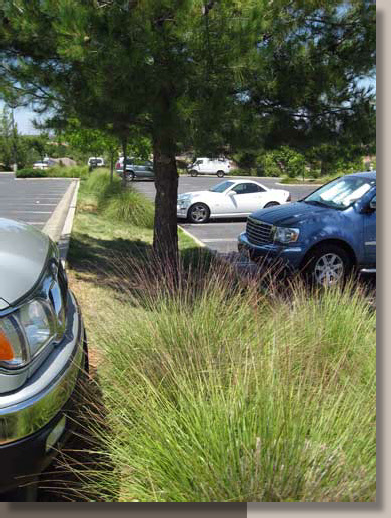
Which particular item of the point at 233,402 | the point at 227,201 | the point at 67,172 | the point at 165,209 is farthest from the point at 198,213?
the point at 67,172

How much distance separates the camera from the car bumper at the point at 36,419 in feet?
6.29

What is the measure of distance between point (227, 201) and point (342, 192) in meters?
6.98

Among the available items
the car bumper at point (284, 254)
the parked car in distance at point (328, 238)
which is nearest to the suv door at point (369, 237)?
the parked car in distance at point (328, 238)

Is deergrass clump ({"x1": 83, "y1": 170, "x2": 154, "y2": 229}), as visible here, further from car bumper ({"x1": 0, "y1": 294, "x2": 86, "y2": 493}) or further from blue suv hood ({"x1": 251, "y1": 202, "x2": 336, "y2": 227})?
car bumper ({"x1": 0, "y1": 294, "x2": 86, "y2": 493})

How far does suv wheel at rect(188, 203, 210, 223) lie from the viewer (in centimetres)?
1404

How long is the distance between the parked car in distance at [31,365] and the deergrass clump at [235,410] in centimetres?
32

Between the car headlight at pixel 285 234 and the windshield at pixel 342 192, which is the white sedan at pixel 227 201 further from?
the car headlight at pixel 285 234

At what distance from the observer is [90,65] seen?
460 cm

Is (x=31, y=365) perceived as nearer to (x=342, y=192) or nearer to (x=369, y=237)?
(x=369, y=237)

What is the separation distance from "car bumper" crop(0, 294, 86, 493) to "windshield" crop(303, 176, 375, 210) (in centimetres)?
567

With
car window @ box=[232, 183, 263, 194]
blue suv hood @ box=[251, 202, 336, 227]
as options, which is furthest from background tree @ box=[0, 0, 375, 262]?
car window @ box=[232, 183, 263, 194]

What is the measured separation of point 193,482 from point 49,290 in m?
1.07

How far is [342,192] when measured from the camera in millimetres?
7520

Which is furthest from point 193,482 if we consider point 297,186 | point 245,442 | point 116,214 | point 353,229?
point 297,186
